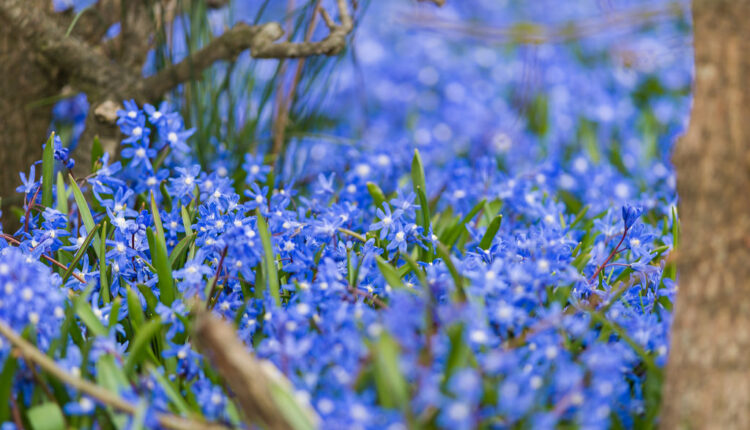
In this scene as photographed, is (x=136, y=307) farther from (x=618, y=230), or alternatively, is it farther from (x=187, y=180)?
(x=618, y=230)

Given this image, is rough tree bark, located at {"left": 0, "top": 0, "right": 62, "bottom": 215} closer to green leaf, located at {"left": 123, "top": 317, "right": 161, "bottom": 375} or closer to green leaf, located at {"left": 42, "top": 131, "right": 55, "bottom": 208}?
green leaf, located at {"left": 42, "top": 131, "right": 55, "bottom": 208}

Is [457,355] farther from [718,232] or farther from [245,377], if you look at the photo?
[718,232]

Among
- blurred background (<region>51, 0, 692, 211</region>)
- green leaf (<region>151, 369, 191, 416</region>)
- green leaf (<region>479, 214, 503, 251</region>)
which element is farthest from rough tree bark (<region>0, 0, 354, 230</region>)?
green leaf (<region>151, 369, 191, 416</region>)

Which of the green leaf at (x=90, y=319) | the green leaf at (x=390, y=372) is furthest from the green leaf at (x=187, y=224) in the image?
the green leaf at (x=390, y=372)

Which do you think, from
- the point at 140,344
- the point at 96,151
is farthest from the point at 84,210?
the point at 140,344

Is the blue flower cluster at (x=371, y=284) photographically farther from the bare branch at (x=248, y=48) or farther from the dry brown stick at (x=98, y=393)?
the bare branch at (x=248, y=48)
